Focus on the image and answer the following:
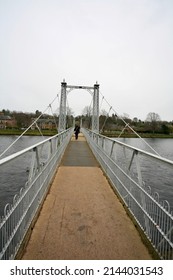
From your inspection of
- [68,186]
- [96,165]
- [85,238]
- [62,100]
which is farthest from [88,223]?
[62,100]

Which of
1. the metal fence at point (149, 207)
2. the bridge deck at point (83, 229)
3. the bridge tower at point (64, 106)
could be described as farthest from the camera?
the bridge tower at point (64, 106)

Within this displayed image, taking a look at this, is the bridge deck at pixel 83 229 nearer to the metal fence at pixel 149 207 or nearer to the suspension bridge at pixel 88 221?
the suspension bridge at pixel 88 221

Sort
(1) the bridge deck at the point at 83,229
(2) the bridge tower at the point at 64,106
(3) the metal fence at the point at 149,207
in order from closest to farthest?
1. (3) the metal fence at the point at 149,207
2. (1) the bridge deck at the point at 83,229
3. (2) the bridge tower at the point at 64,106

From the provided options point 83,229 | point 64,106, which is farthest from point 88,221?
point 64,106

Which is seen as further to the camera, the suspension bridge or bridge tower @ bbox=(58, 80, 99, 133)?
bridge tower @ bbox=(58, 80, 99, 133)

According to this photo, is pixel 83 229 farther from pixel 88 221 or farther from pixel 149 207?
pixel 149 207

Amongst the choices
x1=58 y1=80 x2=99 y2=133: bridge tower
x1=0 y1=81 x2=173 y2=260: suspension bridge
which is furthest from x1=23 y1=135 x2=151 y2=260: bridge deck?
x1=58 y1=80 x2=99 y2=133: bridge tower

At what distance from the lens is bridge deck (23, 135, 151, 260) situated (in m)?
2.80

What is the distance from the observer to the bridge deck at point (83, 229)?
110 inches

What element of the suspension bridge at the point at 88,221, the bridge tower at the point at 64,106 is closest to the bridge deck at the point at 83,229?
the suspension bridge at the point at 88,221

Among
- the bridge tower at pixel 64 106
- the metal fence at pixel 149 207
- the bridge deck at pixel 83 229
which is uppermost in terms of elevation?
the bridge tower at pixel 64 106

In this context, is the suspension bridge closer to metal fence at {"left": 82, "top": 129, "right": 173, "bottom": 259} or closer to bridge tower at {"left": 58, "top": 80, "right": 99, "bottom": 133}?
metal fence at {"left": 82, "top": 129, "right": 173, "bottom": 259}

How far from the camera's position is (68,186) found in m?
5.63
